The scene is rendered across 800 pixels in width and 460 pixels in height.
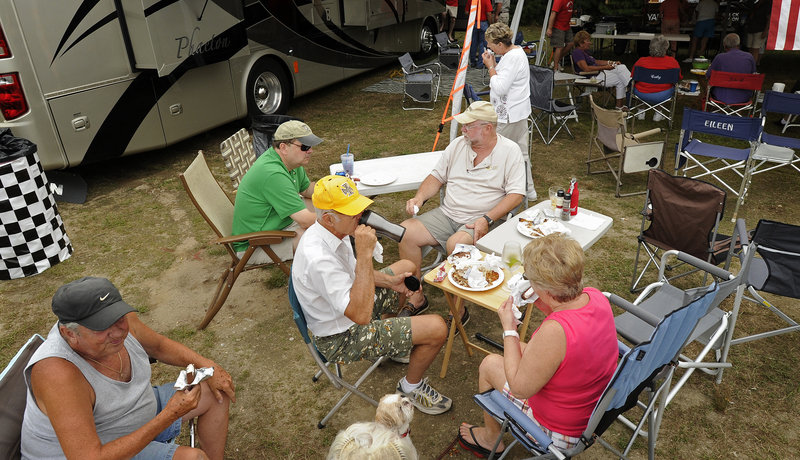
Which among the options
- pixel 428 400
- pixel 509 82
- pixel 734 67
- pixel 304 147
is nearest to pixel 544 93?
pixel 509 82

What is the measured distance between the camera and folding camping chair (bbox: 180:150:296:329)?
11.5ft

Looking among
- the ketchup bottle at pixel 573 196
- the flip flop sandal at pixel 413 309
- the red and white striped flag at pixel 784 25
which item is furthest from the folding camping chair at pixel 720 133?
the flip flop sandal at pixel 413 309

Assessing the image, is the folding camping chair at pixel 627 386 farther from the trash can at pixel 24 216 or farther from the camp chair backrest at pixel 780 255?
the trash can at pixel 24 216

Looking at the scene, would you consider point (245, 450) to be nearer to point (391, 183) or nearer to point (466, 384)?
point (466, 384)

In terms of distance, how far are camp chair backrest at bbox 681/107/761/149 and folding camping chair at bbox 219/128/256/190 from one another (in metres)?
4.15

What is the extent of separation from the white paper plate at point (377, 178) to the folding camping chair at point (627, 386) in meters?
2.11

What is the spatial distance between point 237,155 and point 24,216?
5.84 feet

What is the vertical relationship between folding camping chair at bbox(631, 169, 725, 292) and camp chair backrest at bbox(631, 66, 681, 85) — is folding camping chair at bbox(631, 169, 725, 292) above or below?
below

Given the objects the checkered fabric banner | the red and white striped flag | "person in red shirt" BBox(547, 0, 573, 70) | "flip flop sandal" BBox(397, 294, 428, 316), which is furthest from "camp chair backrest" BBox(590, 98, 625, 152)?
the checkered fabric banner

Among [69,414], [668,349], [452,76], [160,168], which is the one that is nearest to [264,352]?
[69,414]

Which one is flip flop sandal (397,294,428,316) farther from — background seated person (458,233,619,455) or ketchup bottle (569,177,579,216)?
background seated person (458,233,619,455)

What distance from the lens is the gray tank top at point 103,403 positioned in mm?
1856

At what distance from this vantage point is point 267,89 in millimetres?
7703

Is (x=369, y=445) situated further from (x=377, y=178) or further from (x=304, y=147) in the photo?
(x=377, y=178)
